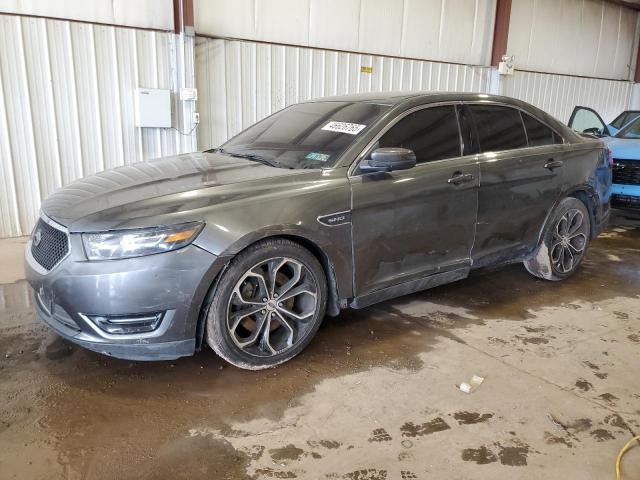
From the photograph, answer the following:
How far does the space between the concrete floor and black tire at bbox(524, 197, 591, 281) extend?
68cm

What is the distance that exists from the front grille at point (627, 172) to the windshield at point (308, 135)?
4.38 metres

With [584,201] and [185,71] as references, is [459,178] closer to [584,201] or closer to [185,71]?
[584,201]

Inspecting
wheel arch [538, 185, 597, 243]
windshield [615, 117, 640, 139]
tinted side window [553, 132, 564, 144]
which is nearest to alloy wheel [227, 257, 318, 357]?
wheel arch [538, 185, 597, 243]

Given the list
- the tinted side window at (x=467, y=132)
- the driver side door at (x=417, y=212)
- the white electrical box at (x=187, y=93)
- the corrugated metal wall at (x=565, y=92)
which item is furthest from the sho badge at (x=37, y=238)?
the corrugated metal wall at (x=565, y=92)

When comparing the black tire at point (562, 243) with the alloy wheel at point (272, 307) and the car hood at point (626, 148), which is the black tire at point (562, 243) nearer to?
the alloy wheel at point (272, 307)

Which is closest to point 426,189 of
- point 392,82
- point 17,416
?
point 17,416

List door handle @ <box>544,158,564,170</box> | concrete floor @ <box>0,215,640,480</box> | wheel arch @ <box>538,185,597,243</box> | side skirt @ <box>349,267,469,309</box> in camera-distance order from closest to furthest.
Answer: concrete floor @ <box>0,215,640,480</box> < side skirt @ <box>349,267,469,309</box> < door handle @ <box>544,158,564,170</box> < wheel arch @ <box>538,185,597,243</box>

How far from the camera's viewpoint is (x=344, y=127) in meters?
3.25

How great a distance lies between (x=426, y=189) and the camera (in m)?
3.20

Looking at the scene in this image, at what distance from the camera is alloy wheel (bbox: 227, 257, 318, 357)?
8.85 feet

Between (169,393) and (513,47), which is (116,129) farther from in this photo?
(513,47)

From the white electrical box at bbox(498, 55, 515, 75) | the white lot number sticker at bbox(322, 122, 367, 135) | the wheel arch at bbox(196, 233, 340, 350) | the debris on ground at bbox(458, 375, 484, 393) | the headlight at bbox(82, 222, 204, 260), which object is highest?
the white electrical box at bbox(498, 55, 515, 75)

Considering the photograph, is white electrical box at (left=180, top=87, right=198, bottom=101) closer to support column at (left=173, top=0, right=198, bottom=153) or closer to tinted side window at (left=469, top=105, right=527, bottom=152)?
support column at (left=173, top=0, right=198, bottom=153)

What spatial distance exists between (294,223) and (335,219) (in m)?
0.27
